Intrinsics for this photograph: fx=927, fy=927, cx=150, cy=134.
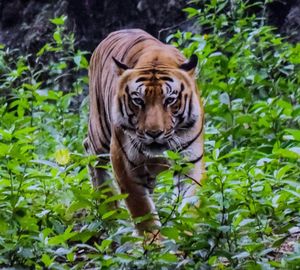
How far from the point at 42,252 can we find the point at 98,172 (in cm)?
215

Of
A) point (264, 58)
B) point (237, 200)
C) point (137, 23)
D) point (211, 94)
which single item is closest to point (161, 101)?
point (237, 200)

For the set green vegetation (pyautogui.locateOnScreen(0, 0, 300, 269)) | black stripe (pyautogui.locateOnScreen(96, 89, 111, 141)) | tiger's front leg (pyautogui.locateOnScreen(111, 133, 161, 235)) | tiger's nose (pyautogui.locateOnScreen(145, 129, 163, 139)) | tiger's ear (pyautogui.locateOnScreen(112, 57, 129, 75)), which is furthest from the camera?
black stripe (pyautogui.locateOnScreen(96, 89, 111, 141))

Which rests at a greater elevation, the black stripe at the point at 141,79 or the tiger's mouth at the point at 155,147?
the black stripe at the point at 141,79

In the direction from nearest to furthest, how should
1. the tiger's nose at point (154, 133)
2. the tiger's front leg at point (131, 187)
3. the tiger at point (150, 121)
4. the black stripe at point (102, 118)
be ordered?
1. the tiger's nose at point (154, 133)
2. the tiger at point (150, 121)
3. the tiger's front leg at point (131, 187)
4. the black stripe at point (102, 118)

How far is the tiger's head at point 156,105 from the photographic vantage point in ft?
16.1

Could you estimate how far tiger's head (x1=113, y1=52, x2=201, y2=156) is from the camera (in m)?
4.91

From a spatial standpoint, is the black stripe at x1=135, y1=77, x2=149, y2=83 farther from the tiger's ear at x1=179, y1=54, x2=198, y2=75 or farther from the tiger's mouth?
the tiger's mouth

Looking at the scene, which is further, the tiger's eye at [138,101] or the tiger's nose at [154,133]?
the tiger's eye at [138,101]

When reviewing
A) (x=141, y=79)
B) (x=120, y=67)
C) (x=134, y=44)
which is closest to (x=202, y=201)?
(x=141, y=79)

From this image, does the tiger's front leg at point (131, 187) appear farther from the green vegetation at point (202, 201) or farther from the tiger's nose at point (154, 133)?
the tiger's nose at point (154, 133)

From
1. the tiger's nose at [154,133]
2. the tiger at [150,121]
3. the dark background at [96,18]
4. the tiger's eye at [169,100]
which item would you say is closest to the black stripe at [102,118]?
the tiger at [150,121]

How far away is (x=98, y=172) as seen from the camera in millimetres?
5992

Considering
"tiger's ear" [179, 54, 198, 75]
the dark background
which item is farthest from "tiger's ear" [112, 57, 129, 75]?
the dark background

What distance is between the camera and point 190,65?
519 cm
